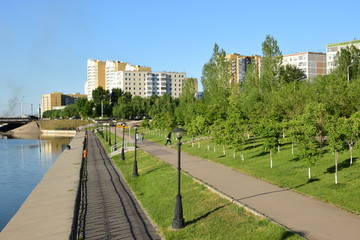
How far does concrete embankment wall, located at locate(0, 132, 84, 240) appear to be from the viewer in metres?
17.2

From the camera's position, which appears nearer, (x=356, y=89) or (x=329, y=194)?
(x=329, y=194)

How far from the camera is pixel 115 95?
15675cm

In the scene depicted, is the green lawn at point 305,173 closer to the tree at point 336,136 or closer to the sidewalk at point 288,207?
the sidewalk at point 288,207

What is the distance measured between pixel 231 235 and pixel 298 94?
3013 cm

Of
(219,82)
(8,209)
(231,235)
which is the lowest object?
(8,209)

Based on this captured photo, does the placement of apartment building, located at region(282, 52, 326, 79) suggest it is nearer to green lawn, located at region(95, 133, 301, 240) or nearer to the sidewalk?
the sidewalk

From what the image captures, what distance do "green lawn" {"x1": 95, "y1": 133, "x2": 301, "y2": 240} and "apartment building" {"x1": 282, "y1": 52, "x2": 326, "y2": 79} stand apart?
115579mm

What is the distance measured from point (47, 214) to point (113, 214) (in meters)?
4.21

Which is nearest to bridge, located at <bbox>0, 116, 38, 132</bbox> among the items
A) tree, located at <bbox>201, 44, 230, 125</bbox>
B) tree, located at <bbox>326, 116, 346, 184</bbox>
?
tree, located at <bbox>201, 44, 230, 125</bbox>

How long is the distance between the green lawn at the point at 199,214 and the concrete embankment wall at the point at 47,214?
4306mm

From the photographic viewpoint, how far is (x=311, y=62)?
13138 cm

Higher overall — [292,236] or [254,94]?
[254,94]

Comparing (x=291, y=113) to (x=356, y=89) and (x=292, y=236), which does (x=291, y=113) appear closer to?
(x=356, y=89)

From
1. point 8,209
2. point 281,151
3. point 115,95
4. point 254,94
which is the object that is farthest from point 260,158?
point 115,95
